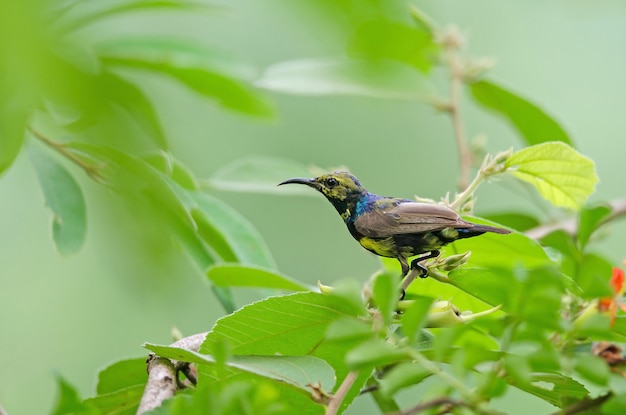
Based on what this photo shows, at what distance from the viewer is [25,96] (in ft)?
Answer: 1.34

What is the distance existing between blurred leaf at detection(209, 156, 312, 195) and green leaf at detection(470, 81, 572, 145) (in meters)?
0.56

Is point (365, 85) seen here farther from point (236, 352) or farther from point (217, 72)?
point (236, 352)

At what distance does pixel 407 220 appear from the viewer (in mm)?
1161

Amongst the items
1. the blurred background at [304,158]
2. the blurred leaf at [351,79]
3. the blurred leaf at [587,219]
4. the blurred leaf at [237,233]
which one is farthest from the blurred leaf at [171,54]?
the blurred leaf at [587,219]

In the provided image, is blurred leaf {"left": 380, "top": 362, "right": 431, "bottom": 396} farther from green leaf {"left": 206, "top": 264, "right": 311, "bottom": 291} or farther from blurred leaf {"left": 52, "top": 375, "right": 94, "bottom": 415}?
green leaf {"left": 206, "top": 264, "right": 311, "bottom": 291}

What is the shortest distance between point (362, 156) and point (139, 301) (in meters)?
4.62

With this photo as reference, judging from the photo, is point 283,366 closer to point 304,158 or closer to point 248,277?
point 248,277

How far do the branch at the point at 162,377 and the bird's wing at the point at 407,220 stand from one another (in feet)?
1.01

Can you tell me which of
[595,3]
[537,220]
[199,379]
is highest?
[595,3]

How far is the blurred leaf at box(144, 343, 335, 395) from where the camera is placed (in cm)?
95

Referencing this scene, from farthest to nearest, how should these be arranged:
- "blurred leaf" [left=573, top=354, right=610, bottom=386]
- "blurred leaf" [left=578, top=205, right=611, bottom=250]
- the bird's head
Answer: the bird's head, "blurred leaf" [left=578, top=205, right=611, bottom=250], "blurred leaf" [left=573, top=354, right=610, bottom=386]

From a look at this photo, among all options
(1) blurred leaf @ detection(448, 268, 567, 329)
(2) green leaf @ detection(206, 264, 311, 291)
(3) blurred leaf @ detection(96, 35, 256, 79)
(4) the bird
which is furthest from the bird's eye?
(3) blurred leaf @ detection(96, 35, 256, 79)

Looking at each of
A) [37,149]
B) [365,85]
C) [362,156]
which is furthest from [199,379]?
[362,156]

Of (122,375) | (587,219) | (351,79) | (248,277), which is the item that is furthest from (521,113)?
(122,375)
